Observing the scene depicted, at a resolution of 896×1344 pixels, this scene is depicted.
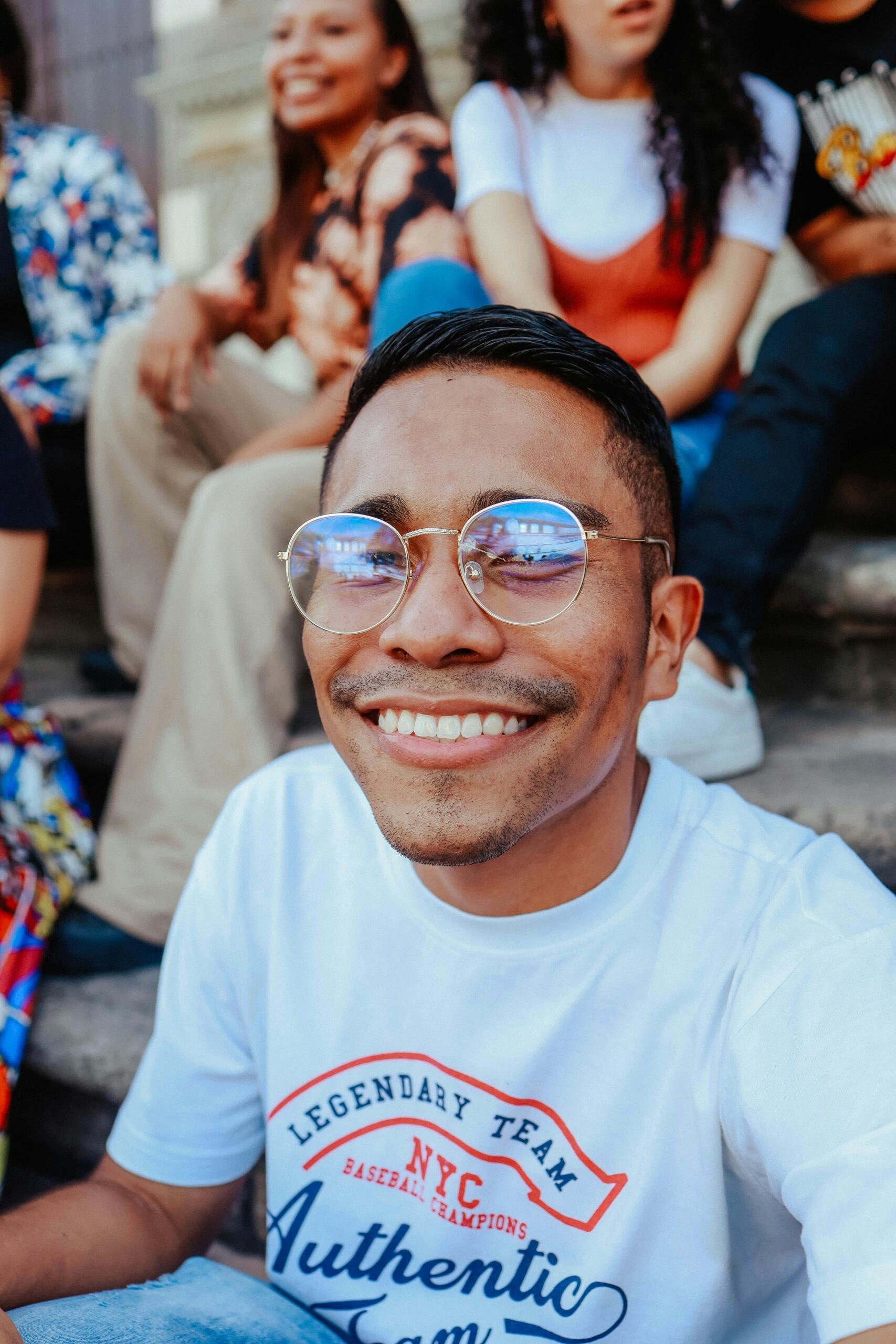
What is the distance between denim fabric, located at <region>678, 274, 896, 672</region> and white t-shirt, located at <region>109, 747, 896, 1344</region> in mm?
730

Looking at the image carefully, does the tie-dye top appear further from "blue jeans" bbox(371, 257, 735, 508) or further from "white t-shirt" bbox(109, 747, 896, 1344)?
"white t-shirt" bbox(109, 747, 896, 1344)

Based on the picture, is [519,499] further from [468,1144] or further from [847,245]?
[847,245]

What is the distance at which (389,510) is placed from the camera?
3.53ft

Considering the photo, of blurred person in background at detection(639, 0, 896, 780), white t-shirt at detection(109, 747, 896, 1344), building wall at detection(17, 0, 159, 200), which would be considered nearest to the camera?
white t-shirt at detection(109, 747, 896, 1344)

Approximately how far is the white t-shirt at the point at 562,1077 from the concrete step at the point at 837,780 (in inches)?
24.5

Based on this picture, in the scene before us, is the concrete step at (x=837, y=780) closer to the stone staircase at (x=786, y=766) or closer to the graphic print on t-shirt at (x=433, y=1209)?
the stone staircase at (x=786, y=766)

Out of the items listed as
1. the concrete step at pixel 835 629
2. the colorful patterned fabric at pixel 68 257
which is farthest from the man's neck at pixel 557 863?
the colorful patterned fabric at pixel 68 257

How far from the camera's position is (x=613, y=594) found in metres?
1.06

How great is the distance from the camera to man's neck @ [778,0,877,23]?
87.9 inches

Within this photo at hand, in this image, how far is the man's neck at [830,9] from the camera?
2232mm

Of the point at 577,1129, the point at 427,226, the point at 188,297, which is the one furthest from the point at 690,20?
the point at 577,1129

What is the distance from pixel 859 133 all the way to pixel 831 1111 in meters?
2.12

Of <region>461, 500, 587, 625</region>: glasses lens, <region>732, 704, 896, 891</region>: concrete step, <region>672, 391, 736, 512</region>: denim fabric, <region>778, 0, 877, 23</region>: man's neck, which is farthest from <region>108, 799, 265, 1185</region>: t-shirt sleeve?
<region>778, 0, 877, 23</region>: man's neck

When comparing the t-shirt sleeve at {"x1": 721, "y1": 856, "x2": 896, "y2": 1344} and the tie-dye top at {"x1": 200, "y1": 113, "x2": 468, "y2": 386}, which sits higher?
the tie-dye top at {"x1": 200, "y1": 113, "x2": 468, "y2": 386}
